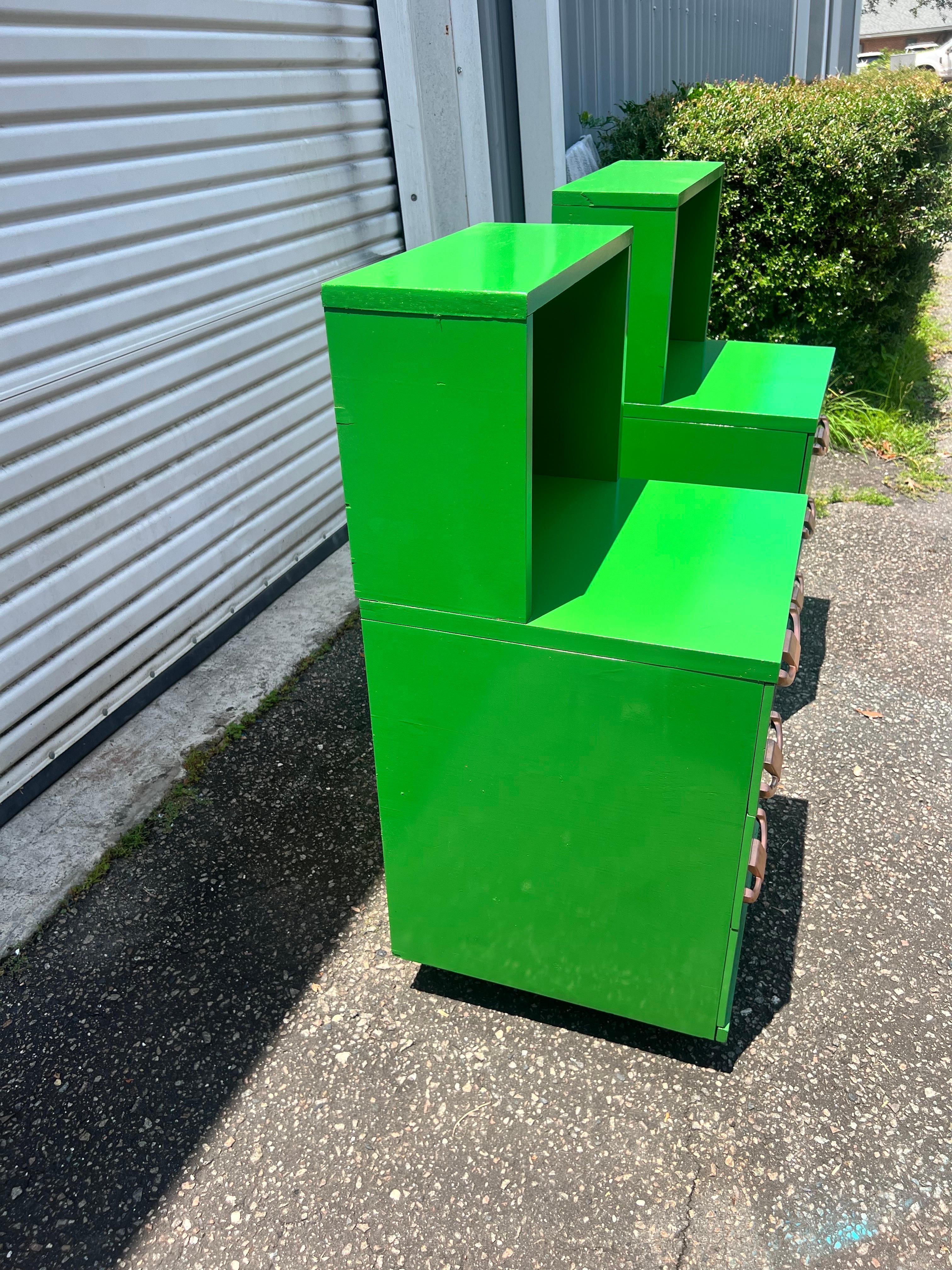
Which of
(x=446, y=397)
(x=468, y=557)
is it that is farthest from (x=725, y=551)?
(x=446, y=397)

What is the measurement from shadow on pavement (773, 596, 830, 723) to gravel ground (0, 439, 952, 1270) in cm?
44

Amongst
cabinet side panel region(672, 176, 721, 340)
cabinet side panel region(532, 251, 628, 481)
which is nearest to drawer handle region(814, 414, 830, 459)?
cabinet side panel region(672, 176, 721, 340)

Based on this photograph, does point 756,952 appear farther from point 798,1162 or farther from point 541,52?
point 541,52

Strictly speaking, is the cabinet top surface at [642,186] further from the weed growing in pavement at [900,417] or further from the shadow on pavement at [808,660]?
the weed growing in pavement at [900,417]

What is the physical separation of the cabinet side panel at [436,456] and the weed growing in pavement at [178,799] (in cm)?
163

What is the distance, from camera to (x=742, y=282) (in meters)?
5.62

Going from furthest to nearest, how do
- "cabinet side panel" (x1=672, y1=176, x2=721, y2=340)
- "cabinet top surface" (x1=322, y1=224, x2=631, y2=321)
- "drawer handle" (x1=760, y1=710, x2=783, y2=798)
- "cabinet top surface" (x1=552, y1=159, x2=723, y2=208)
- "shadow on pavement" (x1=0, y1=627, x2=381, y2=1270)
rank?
"cabinet side panel" (x1=672, y1=176, x2=721, y2=340)
"cabinet top surface" (x1=552, y1=159, x2=723, y2=208)
"shadow on pavement" (x1=0, y1=627, x2=381, y2=1270)
"drawer handle" (x1=760, y1=710, x2=783, y2=798)
"cabinet top surface" (x1=322, y1=224, x2=631, y2=321)

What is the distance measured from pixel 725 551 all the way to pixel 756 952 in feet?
3.88

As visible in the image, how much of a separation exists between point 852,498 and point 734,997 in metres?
3.56

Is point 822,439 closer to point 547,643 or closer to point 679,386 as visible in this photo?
point 679,386

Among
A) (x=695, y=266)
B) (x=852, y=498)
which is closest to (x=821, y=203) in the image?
(x=852, y=498)

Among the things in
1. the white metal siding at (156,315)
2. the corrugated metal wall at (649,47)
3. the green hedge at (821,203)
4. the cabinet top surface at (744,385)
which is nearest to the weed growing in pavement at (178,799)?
the white metal siding at (156,315)

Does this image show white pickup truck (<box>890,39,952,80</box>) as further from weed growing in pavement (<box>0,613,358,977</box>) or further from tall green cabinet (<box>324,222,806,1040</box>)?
tall green cabinet (<box>324,222,806,1040</box>)

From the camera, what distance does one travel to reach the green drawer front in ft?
9.71
